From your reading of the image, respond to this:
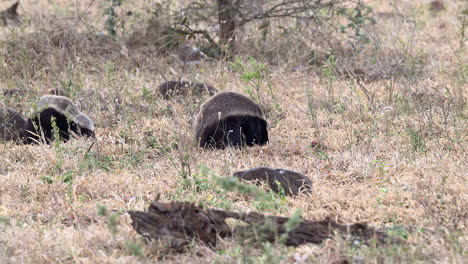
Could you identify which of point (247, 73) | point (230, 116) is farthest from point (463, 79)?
point (230, 116)

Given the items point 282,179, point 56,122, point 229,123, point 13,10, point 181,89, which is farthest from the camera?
point 13,10

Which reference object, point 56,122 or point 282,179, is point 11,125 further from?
point 282,179

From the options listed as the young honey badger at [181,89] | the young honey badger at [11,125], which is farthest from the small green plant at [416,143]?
the young honey badger at [11,125]

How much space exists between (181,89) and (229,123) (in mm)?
1801

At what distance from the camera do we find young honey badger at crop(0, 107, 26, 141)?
547 cm

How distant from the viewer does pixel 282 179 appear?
4285mm

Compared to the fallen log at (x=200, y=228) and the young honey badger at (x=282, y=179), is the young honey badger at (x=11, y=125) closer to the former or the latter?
the young honey badger at (x=282, y=179)

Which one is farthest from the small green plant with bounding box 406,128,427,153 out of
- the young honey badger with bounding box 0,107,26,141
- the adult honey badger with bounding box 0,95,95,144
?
the young honey badger with bounding box 0,107,26,141

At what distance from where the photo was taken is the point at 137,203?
4059mm

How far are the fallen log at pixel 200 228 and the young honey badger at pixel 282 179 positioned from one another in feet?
2.68

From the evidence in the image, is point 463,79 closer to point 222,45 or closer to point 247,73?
point 247,73

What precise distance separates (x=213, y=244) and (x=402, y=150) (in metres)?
2.24

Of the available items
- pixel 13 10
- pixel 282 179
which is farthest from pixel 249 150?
pixel 13 10

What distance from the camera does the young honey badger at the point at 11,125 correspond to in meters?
5.47
